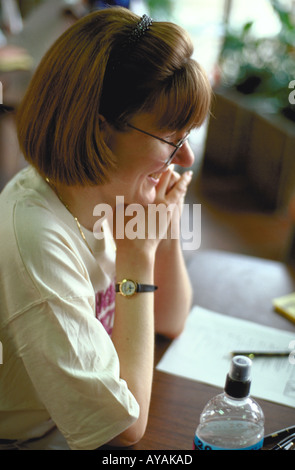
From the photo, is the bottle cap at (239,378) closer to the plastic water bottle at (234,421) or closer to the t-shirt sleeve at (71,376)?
the plastic water bottle at (234,421)

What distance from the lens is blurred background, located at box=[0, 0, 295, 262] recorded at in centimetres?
308

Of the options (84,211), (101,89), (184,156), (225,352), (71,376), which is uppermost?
(101,89)

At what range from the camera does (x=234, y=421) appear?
0.75 metres

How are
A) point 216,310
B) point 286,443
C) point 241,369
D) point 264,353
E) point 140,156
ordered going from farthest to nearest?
point 216,310 → point 264,353 → point 140,156 → point 286,443 → point 241,369

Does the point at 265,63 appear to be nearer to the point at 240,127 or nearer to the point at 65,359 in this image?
the point at 240,127

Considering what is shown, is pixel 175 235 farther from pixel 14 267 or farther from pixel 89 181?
pixel 14 267

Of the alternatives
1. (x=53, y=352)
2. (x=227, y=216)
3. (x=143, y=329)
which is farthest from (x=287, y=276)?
(x=227, y=216)

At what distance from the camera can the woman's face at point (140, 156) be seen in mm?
874

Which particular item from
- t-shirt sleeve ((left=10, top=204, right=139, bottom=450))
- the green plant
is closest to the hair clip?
t-shirt sleeve ((left=10, top=204, right=139, bottom=450))

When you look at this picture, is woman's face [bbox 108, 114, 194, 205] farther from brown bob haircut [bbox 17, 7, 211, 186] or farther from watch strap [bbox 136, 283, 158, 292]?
watch strap [bbox 136, 283, 158, 292]

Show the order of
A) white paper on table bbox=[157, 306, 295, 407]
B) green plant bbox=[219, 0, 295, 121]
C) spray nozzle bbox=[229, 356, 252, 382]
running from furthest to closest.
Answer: green plant bbox=[219, 0, 295, 121]
white paper on table bbox=[157, 306, 295, 407]
spray nozzle bbox=[229, 356, 252, 382]

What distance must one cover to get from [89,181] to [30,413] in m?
0.41

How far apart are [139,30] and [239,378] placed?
557 mm

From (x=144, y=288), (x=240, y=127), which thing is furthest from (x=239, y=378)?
(x=240, y=127)
